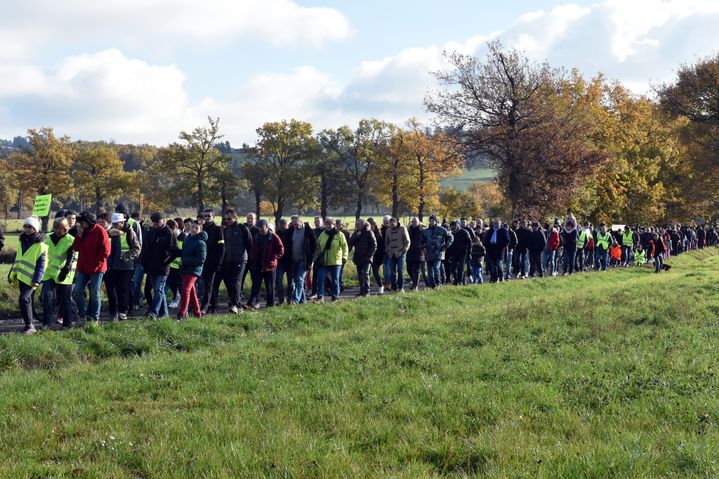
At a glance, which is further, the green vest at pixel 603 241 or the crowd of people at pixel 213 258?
the green vest at pixel 603 241

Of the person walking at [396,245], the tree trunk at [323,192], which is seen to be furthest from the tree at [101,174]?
the person walking at [396,245]

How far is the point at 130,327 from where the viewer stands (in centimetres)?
1133

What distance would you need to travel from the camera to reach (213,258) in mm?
13078

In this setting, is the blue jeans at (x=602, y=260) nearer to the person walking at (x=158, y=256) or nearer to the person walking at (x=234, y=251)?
the person walking at (x=234, y=251)

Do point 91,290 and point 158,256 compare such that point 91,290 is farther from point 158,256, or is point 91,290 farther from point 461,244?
point 461,244

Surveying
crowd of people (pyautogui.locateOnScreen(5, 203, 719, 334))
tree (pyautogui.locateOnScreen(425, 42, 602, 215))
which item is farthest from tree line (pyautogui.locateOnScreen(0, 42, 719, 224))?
crowd of people (pyautogui.locateOnScreen(5, 203, 719, 334))

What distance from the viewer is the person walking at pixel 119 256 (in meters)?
12.6

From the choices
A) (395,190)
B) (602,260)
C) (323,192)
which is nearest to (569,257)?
(602,260)

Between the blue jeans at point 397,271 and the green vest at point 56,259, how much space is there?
8.86 m

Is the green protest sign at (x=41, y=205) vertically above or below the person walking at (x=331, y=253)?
above

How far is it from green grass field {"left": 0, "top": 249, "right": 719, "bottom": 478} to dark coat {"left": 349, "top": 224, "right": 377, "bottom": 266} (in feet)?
14.6

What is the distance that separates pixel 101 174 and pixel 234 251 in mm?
70102

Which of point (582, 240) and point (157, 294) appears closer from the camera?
point (157, 294)

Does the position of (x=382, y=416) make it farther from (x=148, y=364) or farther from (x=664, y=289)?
(x=664, y=289)
